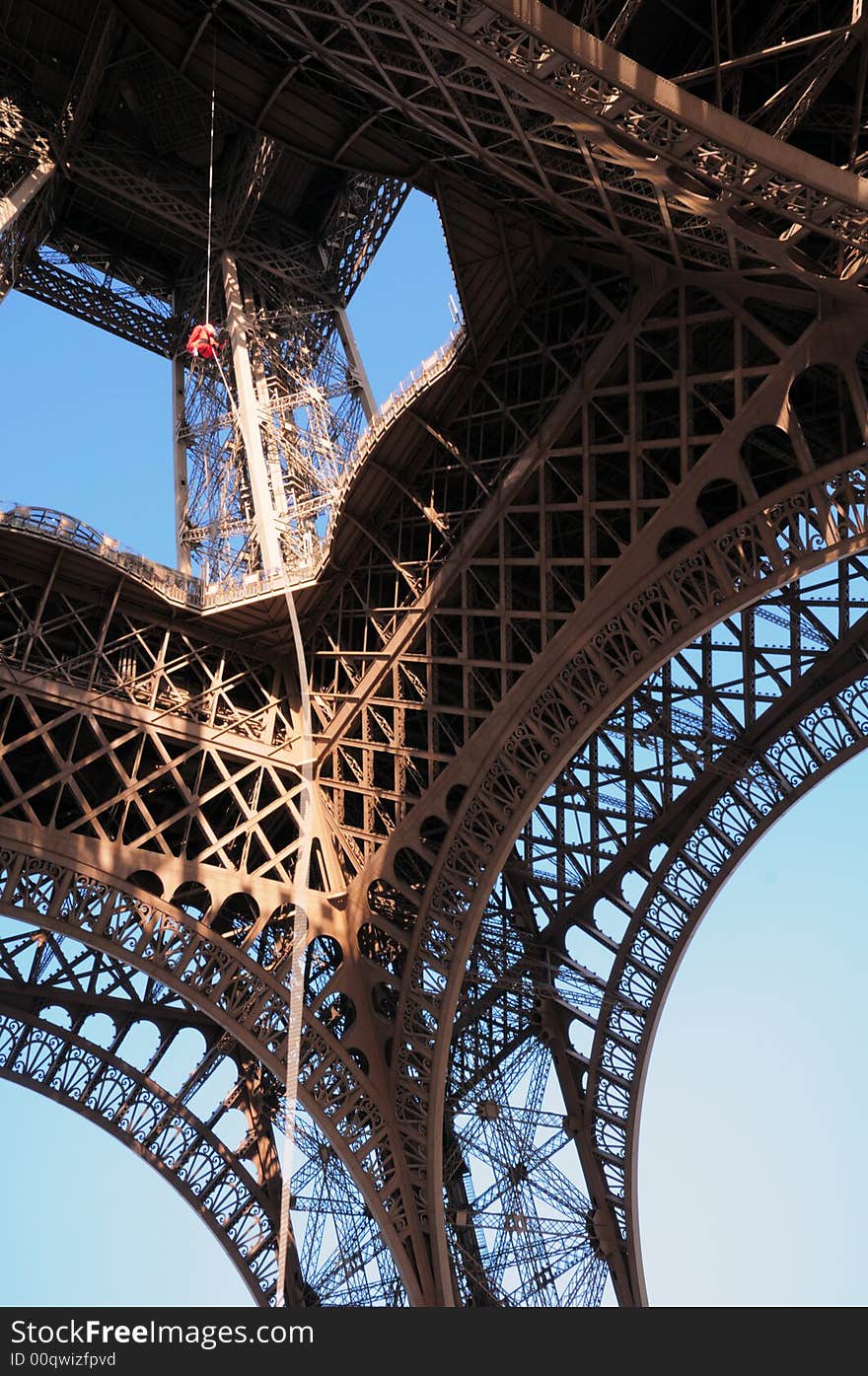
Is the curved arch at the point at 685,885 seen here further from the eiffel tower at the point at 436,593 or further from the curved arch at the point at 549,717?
the curved arch at the point at 549,717

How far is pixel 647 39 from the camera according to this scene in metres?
17.7

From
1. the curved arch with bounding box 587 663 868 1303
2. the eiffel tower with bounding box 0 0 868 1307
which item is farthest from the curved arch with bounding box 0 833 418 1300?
the curved arch with bounding box 587 663 868 1303

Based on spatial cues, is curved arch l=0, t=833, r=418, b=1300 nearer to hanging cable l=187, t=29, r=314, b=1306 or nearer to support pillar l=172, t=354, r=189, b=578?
hanging cable l=187, t=29, r=314, b=1306

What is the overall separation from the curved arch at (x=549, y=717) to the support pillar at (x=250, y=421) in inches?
217

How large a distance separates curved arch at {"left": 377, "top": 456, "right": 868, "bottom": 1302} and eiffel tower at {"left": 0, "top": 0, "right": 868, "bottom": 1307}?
6 cm

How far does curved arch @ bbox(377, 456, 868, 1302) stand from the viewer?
17438 mm

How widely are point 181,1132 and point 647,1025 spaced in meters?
9.02

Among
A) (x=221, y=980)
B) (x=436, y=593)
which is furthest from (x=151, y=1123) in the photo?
(x=436, y=593)

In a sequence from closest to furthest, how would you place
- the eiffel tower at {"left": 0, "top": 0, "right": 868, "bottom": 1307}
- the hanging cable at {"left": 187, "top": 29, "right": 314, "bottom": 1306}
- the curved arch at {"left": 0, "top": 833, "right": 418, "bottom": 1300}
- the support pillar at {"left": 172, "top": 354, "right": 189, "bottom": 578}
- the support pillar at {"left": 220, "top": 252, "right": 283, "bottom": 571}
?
the hanging cable at {"left": 187, "top": 29, "right": 314, "bottom": 1306}, the eiffel tower at {"left": 0, "top": 0, "right": 868, "bottom": 1307}, the curved arch at {"left": 0, "top": 833, "right": 418, "bottom": 1300}, the support pillar at {"left": 220, "top": 252, "right": 283, "bottom": 571}, the support pillar at {"left": 172, "top": 354, "right": 189, "bottom": 578}

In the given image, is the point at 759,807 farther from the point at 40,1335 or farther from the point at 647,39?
the point at 40,1335

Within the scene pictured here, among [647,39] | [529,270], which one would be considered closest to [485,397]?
[529,270]

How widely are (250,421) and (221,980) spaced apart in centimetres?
1010

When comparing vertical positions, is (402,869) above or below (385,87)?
below

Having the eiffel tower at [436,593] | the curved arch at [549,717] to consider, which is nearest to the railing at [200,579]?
the eiffel tower at [436,593]
